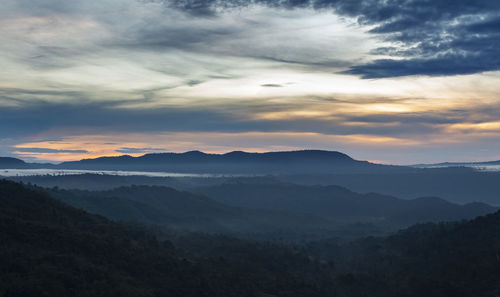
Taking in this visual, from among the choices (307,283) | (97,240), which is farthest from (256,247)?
(97,240)

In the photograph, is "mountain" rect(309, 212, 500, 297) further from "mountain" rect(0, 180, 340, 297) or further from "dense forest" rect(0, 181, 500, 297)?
"mountain" rect(0, 180, 340, 297)

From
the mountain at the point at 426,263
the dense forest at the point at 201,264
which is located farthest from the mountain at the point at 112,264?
the mountain at the point at 426,263

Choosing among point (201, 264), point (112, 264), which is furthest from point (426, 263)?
point (112, 264)

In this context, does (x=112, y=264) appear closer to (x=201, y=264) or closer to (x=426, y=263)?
(x=201, y=264)

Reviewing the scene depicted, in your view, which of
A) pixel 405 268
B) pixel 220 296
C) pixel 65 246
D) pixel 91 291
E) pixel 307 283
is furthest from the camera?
pixel 405 268

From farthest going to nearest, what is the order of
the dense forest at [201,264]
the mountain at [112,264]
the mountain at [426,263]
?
the mountain at [426,263] < the dense forest at [201,264] < the mountain at [112,264]

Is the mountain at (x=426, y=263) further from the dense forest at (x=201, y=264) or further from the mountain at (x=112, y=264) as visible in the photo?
the mountain at (x=112, y=264)

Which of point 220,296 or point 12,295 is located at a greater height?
point 12,295

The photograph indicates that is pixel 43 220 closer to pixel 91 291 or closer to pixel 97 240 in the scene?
pixel 97 240

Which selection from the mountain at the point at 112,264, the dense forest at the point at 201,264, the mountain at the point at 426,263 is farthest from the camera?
the mountain at the point at 426,263
